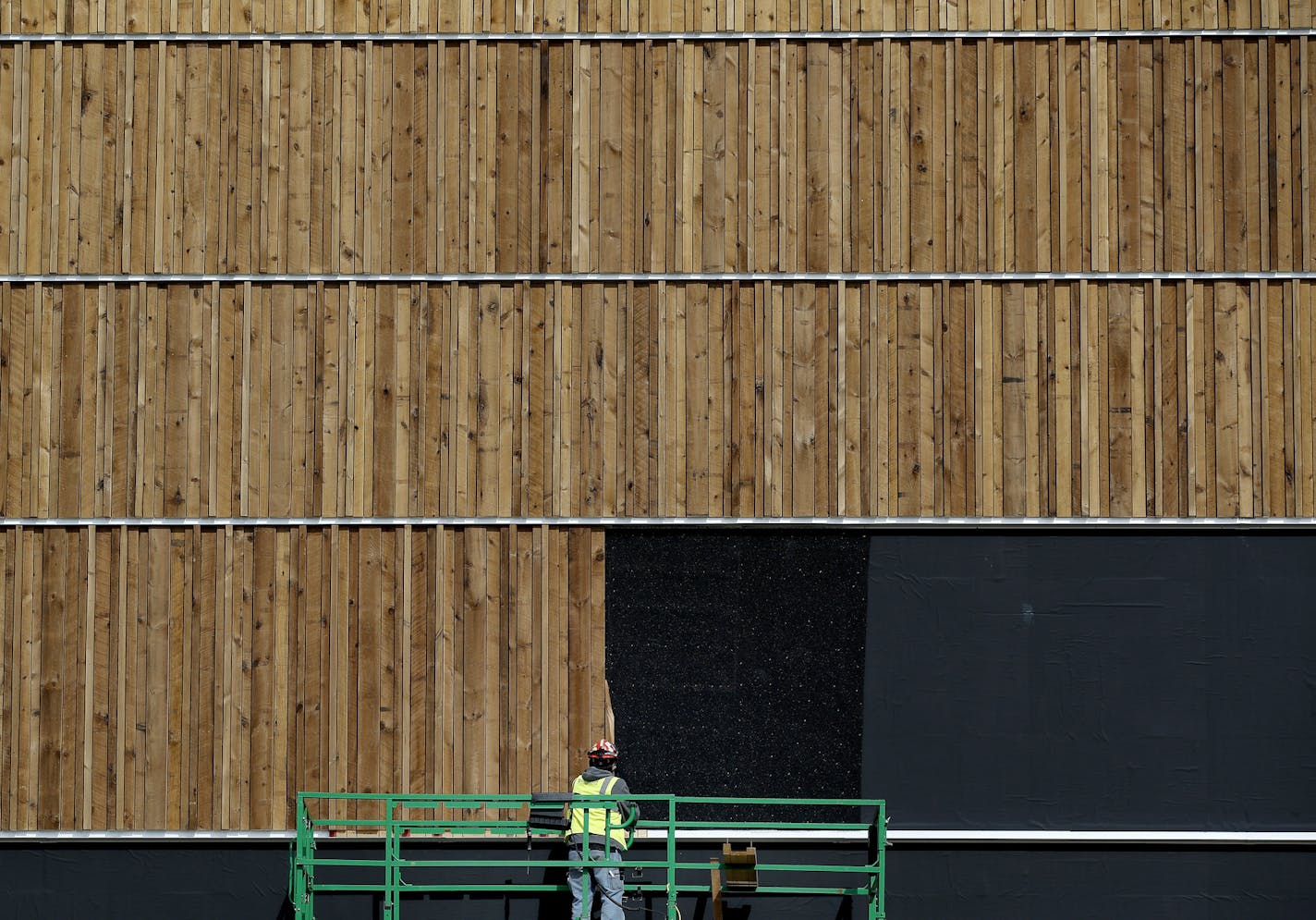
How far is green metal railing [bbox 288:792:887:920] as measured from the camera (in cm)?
1700

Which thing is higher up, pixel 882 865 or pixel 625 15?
pixel 625 15

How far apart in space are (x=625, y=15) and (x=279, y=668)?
27.7 feet

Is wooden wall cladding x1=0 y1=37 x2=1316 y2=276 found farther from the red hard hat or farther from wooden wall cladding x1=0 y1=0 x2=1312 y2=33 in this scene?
the red hard hat

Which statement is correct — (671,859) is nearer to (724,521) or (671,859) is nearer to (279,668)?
(724,521)

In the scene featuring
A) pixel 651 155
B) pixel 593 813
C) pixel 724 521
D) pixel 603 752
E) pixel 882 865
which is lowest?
pixel 882 865

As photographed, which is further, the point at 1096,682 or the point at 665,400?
the point at 665,400

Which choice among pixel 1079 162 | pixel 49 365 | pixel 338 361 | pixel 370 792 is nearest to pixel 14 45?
pixel 49 365

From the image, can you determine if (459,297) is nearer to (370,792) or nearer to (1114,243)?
(370,792)

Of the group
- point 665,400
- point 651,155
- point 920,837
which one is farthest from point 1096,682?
point 651,155

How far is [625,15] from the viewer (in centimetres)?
1830

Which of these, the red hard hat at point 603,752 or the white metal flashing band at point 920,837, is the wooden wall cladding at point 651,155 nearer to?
the red hard hat at point 603,752

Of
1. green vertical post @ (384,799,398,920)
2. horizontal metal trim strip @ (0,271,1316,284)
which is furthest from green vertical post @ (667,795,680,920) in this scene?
horizontal metal trim strip @ (0,271,1316,284)

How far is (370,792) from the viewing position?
17641 millimetres

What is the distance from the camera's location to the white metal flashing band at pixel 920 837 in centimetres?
1745
